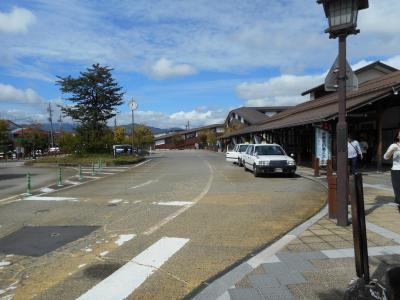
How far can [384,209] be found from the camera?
9.12 m

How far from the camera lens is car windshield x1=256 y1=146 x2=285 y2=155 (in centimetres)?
2000

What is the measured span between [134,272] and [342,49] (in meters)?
5.19

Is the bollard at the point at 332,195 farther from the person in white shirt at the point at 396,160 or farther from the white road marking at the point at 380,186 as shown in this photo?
the white road marking at the point at 380,186

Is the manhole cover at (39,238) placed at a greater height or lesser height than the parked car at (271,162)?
lesser

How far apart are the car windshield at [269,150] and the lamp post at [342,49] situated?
41.2ft

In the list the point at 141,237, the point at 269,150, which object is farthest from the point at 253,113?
the point at 141,237

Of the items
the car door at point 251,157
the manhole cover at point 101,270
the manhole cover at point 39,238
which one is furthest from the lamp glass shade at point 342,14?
the car door at point 251,157

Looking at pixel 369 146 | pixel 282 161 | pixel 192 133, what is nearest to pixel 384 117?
pixel 369 146

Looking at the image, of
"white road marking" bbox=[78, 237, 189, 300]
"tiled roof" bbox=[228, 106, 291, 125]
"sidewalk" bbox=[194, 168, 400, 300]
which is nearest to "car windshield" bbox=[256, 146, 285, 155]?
"sidewalk" bbox=[194, 168, 400, 300]

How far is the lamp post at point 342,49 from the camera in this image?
7.10 m

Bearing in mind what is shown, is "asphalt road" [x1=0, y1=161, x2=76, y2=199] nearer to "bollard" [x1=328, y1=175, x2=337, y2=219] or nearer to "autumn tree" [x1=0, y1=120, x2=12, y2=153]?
"bollard" [x1=328, y1=175, x2=337, y2=219]

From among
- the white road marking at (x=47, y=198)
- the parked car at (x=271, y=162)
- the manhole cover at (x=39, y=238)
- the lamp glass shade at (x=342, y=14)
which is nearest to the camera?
the manhole cover at (x=39, y=238)

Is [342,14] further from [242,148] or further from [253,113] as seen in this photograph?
[253,113]

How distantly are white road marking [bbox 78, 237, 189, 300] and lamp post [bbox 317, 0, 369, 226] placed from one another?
9.64 feet
